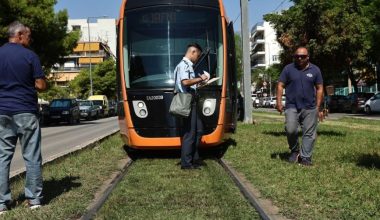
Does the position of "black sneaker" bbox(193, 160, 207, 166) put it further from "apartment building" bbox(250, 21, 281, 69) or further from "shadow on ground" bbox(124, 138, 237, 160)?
"apartment building" bbox(250, 21, 281, 69)

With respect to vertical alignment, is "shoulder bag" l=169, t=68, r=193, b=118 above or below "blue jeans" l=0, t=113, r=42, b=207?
above

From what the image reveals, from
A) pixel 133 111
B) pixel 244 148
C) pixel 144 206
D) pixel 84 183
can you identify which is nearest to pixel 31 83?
pixel 144 206

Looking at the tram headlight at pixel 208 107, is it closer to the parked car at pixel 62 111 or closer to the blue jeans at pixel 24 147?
the blue jeans at pixel 24 147

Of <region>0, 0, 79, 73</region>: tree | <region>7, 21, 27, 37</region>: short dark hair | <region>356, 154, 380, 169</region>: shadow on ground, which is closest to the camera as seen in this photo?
<region>7, 21, 27, 37</region>: short dark hair

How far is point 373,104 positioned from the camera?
1428 inches

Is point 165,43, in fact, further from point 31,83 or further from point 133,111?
point 31,83

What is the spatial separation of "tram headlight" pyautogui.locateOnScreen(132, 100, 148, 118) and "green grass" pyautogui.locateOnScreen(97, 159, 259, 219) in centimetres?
161

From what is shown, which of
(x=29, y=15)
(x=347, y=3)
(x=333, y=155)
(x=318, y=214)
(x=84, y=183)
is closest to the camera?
(x=318, y=214)

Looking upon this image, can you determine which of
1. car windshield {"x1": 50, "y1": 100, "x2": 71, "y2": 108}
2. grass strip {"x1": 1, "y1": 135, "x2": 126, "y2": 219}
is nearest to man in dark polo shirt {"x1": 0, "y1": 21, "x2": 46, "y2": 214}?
grass strip {"x1": 1, "y1": 135, "x2": 126, "y2": 219}

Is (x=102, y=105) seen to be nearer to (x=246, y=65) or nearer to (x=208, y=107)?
(x=246, y=65)

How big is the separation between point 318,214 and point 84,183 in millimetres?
3650

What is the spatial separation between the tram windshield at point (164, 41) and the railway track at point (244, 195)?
2.12 meters

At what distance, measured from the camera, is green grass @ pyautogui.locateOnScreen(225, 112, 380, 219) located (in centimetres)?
590

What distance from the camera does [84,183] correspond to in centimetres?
802
